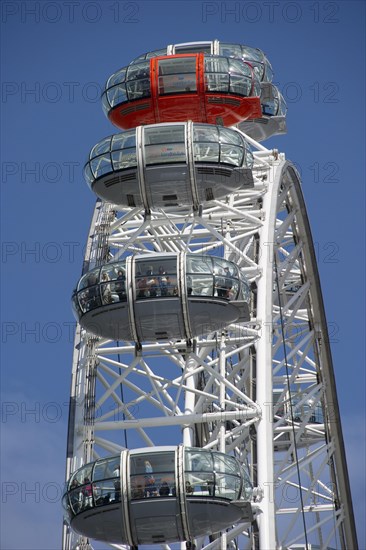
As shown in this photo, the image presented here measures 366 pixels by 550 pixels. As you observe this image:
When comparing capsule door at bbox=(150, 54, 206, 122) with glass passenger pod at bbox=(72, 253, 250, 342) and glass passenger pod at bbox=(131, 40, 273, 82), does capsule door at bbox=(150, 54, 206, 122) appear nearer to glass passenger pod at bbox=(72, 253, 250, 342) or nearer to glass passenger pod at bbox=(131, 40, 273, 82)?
glass passenger pod at bbox=(131, 40, 273, 82)

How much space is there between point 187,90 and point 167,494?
1432cm

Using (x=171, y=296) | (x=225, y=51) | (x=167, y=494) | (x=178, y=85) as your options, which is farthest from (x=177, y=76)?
(x=167, y=494)

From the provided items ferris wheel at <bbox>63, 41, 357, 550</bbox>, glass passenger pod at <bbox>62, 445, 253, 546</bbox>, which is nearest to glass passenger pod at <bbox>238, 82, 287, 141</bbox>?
ferris wheel at <bbox>63, 41, 357, 550</bbox>

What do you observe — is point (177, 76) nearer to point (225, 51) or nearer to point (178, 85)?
point (178, 85)

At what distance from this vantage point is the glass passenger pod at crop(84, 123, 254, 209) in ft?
167

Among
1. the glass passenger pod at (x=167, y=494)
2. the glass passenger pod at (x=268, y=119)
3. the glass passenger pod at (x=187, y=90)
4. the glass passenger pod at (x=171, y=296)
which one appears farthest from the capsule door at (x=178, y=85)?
the glass passenger pod at (x=167, y=494)

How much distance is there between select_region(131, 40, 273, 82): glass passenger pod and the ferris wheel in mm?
58

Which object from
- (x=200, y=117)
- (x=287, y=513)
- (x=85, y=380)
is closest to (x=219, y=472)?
(x=85, y=380)

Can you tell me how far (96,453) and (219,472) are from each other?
677cm

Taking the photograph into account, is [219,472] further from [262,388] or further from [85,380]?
[85,380]

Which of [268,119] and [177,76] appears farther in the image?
[268,119]

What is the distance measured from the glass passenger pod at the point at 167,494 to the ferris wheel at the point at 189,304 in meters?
0.04

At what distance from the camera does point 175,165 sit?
5069cm

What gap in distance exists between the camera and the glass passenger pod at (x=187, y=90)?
53.5 m
